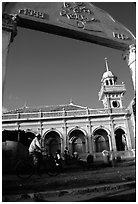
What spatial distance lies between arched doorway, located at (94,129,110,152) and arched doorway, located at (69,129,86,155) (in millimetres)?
2117

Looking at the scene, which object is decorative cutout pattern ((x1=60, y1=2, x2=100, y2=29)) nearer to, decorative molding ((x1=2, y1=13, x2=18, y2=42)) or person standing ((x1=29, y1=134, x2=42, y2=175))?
decorative molding ((x1=2, y1=13, x2=18, y2=42))

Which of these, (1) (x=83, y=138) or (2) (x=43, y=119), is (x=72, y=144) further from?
(2) (x=43, y=119)

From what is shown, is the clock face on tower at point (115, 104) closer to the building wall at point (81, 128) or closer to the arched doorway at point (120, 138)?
the building wall at point (81, 128)

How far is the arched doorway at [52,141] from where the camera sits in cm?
2452

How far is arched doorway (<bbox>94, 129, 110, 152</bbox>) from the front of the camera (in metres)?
25.4

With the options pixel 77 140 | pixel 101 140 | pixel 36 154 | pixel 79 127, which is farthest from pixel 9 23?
pixel 101 140

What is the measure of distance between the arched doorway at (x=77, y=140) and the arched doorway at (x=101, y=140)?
2.12 metres

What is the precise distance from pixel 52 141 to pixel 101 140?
25.1 feet

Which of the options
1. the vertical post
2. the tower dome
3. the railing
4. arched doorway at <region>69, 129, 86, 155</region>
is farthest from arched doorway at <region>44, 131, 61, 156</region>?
the vertical post

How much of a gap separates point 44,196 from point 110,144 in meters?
23.3

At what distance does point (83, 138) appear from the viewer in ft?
82.9

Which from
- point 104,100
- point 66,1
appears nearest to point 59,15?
point 66,1

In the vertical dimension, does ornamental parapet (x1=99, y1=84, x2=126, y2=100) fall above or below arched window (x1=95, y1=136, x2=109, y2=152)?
above

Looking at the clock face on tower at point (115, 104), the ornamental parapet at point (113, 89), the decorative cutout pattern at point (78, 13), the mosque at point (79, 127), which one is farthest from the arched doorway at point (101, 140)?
the decorative cutout pattern at point (78, 13)
